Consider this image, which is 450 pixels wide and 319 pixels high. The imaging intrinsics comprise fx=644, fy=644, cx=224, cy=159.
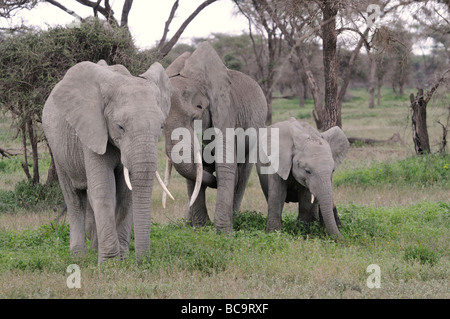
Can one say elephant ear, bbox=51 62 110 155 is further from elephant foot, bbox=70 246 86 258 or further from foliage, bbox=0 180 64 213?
foliage, bbox=0 180 64 213

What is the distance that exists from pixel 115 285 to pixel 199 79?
3051 mm

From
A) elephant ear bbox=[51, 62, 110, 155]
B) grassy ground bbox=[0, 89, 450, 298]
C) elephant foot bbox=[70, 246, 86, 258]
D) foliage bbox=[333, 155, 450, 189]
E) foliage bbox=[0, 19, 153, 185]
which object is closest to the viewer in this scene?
grassy ground bbox=[0, 89, 450, 298]

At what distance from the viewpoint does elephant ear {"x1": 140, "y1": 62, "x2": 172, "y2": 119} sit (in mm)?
6262

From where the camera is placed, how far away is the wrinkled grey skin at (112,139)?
570 cm

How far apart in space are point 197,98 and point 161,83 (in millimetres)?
1127

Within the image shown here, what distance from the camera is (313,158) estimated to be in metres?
7.52

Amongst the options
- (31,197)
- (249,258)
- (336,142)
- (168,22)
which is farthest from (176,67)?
(168,22)

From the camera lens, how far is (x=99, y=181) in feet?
19.7

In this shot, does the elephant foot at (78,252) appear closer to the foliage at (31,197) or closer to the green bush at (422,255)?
the green bush at (422,255)

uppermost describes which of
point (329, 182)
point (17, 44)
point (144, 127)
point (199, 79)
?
point (17, 44)

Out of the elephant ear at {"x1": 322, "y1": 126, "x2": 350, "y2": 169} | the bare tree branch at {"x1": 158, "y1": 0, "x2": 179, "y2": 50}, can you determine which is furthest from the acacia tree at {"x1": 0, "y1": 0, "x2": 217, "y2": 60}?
the elephant ear at {"x1": 322, "y1": 126, "x2": 350, "y2": 169}

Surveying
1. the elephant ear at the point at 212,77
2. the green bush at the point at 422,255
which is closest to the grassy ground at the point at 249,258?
the green bush at the point at 422,255
